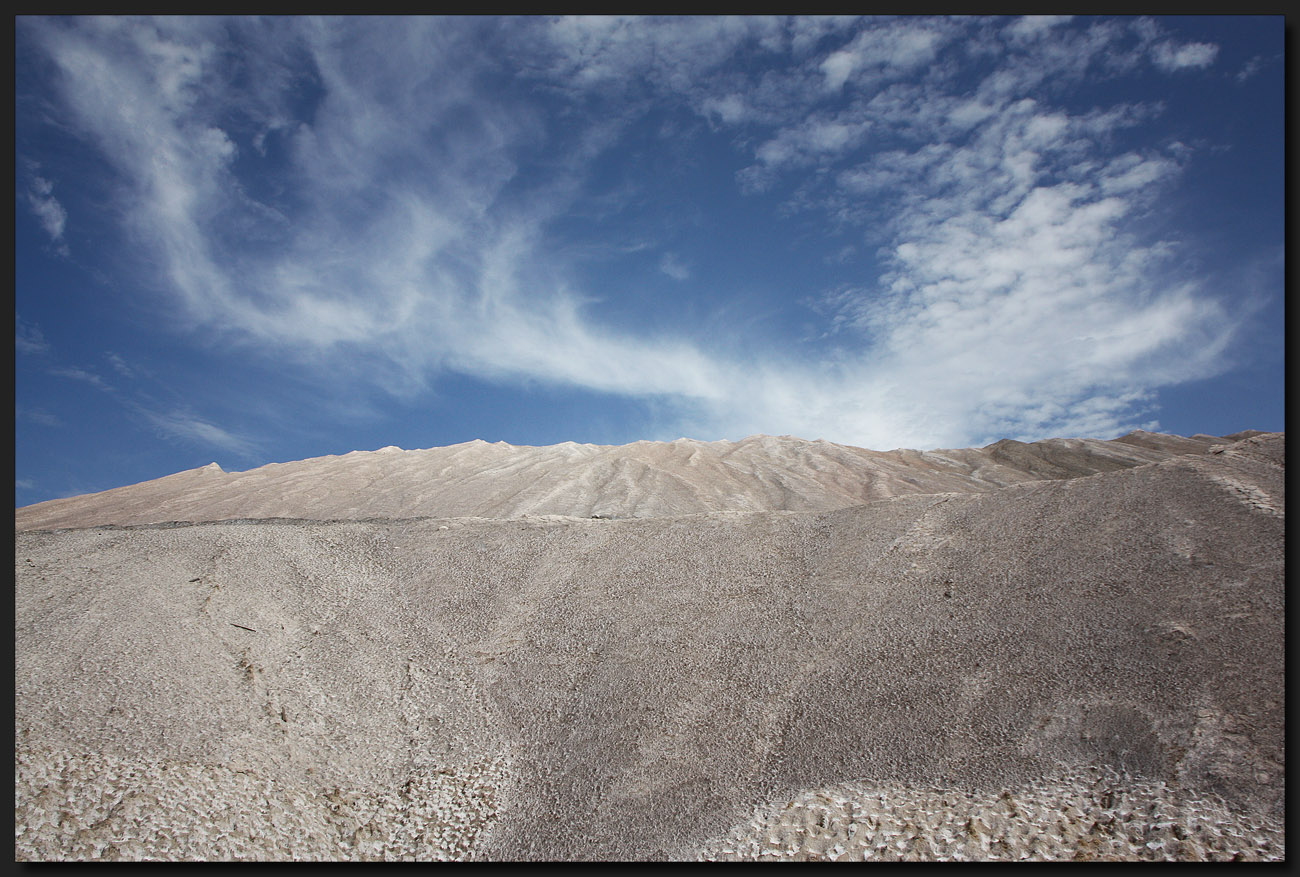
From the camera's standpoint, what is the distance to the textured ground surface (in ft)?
27.8

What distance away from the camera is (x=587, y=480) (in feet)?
192

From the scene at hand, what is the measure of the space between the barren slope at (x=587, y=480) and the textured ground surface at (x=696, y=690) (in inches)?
1244

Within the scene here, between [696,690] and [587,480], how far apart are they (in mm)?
47107

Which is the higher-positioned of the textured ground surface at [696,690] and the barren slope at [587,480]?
the barren slope at [587,480]

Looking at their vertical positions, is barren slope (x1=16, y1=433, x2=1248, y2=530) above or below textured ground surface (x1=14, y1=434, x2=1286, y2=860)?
above

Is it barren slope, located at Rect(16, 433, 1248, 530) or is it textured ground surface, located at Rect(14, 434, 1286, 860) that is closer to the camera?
textured ground surface, located at Rect(14, 434, 1286, 860)

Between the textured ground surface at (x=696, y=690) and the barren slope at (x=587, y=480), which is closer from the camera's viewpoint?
the textured ground surface at (x=696, y=690)

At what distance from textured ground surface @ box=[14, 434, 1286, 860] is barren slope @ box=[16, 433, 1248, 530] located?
31.6 metres

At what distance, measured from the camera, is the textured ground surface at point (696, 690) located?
8.48 meters

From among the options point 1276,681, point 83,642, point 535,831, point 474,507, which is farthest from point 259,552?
point 474,507

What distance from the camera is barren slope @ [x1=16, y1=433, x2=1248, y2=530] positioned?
52.7 metres

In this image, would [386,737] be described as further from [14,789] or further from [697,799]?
[697,799]

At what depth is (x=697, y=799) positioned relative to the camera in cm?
960

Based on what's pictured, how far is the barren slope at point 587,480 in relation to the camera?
52656 millimetres
